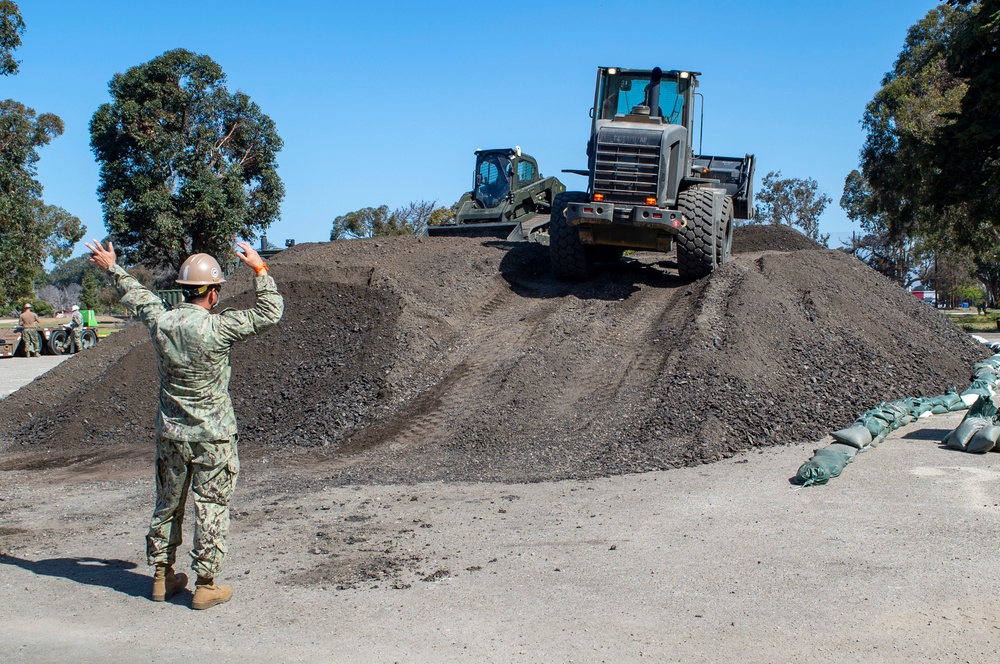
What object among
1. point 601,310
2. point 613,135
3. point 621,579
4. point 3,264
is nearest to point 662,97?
point 613,135

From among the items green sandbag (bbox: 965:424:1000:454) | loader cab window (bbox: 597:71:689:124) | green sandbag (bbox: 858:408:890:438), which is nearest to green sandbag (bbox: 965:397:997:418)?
green sandbag (bbox: 965:424:1000:454)

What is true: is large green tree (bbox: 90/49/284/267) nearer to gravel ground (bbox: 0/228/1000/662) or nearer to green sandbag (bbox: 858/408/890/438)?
gravel ground (bbox: 0/228/1000/662)

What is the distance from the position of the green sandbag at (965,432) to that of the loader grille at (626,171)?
562 cm

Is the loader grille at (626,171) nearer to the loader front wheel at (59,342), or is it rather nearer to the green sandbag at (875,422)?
the green sandbag at (875,422)

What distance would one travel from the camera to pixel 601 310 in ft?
42.6

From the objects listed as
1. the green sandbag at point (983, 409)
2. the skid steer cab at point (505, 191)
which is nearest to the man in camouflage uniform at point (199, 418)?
the green sandbag at point (983, 409)

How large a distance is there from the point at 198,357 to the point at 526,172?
1734 centimetres

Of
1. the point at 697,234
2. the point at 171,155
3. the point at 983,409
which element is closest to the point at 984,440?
the point at 983,409

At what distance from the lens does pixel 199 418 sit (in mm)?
5074

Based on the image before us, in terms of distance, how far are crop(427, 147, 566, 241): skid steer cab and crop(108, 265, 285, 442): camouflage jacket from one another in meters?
14.9

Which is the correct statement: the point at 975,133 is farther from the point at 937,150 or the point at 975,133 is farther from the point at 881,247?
the point at 881,247

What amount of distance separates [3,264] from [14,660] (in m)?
22.7

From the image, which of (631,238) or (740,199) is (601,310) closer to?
(631,238)

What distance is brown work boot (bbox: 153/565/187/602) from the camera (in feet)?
17.2
